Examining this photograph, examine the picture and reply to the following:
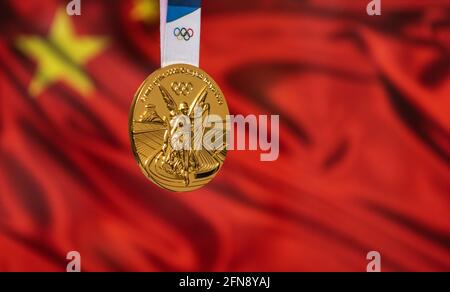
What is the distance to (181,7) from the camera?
1.66m

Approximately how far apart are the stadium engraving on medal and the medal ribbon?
0.03 metres

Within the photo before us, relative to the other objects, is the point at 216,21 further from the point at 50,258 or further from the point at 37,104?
the point at 50,258

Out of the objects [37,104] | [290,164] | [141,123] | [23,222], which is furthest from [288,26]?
[23,222]

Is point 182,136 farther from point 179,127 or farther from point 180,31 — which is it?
point 180,31

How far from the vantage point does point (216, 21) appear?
1668mm

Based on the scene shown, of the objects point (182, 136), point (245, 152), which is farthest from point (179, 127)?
point (245, 152)

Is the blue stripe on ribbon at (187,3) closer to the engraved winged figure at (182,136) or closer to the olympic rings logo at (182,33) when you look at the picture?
the olympic rings logo at (182,33)

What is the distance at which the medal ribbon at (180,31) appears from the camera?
1.66 m

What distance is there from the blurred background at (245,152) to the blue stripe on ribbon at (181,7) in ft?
0.14

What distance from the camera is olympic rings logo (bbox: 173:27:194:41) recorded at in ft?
5.44

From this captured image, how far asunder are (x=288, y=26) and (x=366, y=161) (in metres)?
0.48

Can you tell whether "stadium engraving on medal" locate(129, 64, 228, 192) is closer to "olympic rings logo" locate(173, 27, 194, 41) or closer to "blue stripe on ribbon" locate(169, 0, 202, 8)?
"olympic rings logo" locate(173, 27, 194, 41)

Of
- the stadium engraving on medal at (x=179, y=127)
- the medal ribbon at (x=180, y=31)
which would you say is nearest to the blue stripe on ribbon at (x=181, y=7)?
the medal ribbon at (x=180, y=31)

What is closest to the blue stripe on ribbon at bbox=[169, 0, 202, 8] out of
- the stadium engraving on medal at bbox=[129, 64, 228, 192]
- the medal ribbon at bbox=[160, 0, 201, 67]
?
the medal ribbon at bbox=[160, 0, 201, 67]
